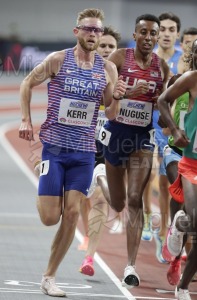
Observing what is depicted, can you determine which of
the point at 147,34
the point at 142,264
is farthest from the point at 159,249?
the point at 147,34

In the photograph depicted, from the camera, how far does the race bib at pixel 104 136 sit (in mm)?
9672

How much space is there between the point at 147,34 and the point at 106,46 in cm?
176

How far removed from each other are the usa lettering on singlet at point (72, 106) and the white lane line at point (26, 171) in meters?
1.36

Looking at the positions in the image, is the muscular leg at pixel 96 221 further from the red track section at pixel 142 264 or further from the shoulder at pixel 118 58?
the shoulder at pixel 118 58

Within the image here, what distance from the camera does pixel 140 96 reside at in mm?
9375

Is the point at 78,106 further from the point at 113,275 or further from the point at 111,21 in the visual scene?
the point at 111,21

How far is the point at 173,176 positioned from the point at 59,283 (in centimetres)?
159

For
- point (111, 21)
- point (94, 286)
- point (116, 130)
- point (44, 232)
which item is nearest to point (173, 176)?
point (116, 130)

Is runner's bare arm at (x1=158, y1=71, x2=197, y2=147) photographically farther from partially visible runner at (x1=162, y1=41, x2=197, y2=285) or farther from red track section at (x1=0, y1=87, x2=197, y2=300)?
red track section at (x1=0, y1=87, x2=197, y2=300)

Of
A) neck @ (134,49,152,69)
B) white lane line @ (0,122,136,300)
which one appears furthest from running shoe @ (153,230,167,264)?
neck @ (134,49,152,69)

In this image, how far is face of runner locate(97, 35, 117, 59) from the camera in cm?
1098

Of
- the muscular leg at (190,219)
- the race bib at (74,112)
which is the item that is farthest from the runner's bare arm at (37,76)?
the muscular leg at (190,219)

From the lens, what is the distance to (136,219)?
902cm

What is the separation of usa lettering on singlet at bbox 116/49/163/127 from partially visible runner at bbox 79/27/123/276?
80cm
